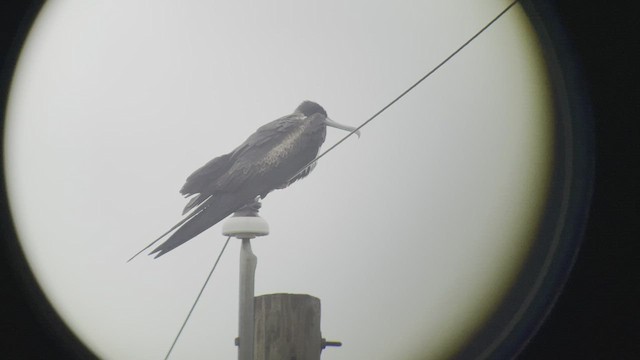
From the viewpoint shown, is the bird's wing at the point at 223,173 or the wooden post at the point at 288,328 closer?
the wooden post at the point at 288,328

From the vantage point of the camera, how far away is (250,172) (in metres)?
3.34

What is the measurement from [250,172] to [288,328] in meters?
1.16

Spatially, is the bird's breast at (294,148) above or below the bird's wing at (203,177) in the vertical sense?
above

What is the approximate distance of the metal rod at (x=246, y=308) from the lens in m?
2.36

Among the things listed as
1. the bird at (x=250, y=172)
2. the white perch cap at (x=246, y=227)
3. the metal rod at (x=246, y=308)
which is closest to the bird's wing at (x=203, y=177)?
the bird at (x=250, y=172)

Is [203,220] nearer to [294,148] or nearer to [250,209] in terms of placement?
[250,209]

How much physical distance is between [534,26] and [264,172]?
4.92 feet

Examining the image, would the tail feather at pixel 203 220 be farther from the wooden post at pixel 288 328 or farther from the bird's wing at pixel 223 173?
the wooden post at pixel 288 328

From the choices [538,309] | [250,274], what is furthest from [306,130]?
[538,309]

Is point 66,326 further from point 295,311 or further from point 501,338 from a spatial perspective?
point 501,338

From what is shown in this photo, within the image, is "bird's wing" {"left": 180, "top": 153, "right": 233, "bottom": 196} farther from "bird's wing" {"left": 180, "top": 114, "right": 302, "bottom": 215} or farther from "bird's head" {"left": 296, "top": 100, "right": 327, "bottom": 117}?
"bird's head" {"left": 296, "top": 100, "right": 327, "bottom": 117}

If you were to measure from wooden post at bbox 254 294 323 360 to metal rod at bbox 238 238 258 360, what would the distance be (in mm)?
35

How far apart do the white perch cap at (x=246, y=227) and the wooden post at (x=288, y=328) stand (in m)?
0.37

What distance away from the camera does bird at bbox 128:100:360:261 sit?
3.13 m
